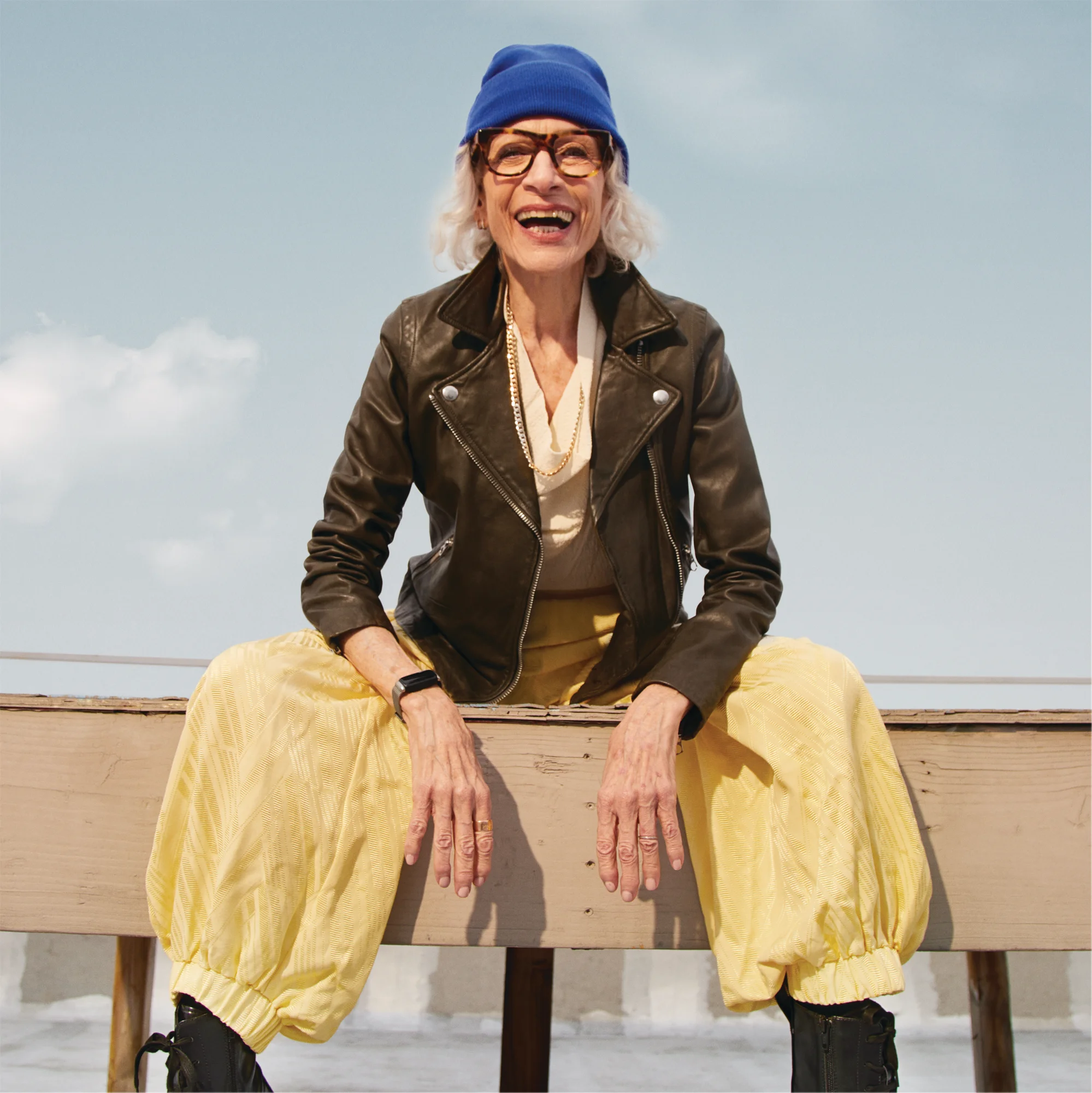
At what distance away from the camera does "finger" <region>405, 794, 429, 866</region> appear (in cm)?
138

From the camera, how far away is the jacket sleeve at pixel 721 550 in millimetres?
1552

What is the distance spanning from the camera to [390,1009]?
4203 mm

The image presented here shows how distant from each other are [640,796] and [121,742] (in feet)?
2.82

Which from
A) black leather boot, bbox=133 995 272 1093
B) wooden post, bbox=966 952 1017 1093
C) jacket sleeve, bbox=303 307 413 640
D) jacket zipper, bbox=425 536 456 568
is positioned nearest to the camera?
black leather boot, bbox=133 995 272 1093

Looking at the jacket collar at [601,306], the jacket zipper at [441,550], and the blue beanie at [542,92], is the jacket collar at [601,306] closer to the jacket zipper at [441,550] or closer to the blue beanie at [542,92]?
the blue beanie at [542,92]

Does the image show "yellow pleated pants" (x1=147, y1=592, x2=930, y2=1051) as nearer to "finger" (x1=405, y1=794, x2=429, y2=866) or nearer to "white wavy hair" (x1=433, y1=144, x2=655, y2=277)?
"finger" (x1=405, y1=794, x2=429, y2=866)

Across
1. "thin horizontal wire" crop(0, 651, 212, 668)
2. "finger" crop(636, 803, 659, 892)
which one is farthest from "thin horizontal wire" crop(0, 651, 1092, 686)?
"finger" crop(636, 803, 659, 892)

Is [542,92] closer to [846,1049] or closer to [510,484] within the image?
[510,484]

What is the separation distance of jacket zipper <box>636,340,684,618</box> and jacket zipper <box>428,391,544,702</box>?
9.2 inches

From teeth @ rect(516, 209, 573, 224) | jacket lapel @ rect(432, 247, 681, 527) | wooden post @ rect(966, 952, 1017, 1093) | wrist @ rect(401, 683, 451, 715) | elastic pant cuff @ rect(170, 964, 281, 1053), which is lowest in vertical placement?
wooden post @ rect(966, 952, 1017, 1093)

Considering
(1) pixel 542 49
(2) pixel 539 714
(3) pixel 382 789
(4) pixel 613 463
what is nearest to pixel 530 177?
(1) pixel 542 49

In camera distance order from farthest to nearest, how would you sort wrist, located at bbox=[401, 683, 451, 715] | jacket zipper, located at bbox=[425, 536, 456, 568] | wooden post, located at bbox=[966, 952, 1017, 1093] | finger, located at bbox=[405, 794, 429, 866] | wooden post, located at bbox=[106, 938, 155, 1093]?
wooden post, located at bbox=[966, 952, 1017, 1093], wooden post, located at bbox=[106, 938, 155, 1093], jacket zipper, located at bbox=[425, 536, 456, 568], wrist, located at bbox=[401, 683, 451, 715], finger, located at bbox=[405, 794, 429, 866]

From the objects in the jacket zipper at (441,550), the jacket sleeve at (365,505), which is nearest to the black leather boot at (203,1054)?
the jacket sleeve at (365,505)

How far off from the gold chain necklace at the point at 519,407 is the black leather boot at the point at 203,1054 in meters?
1.01
